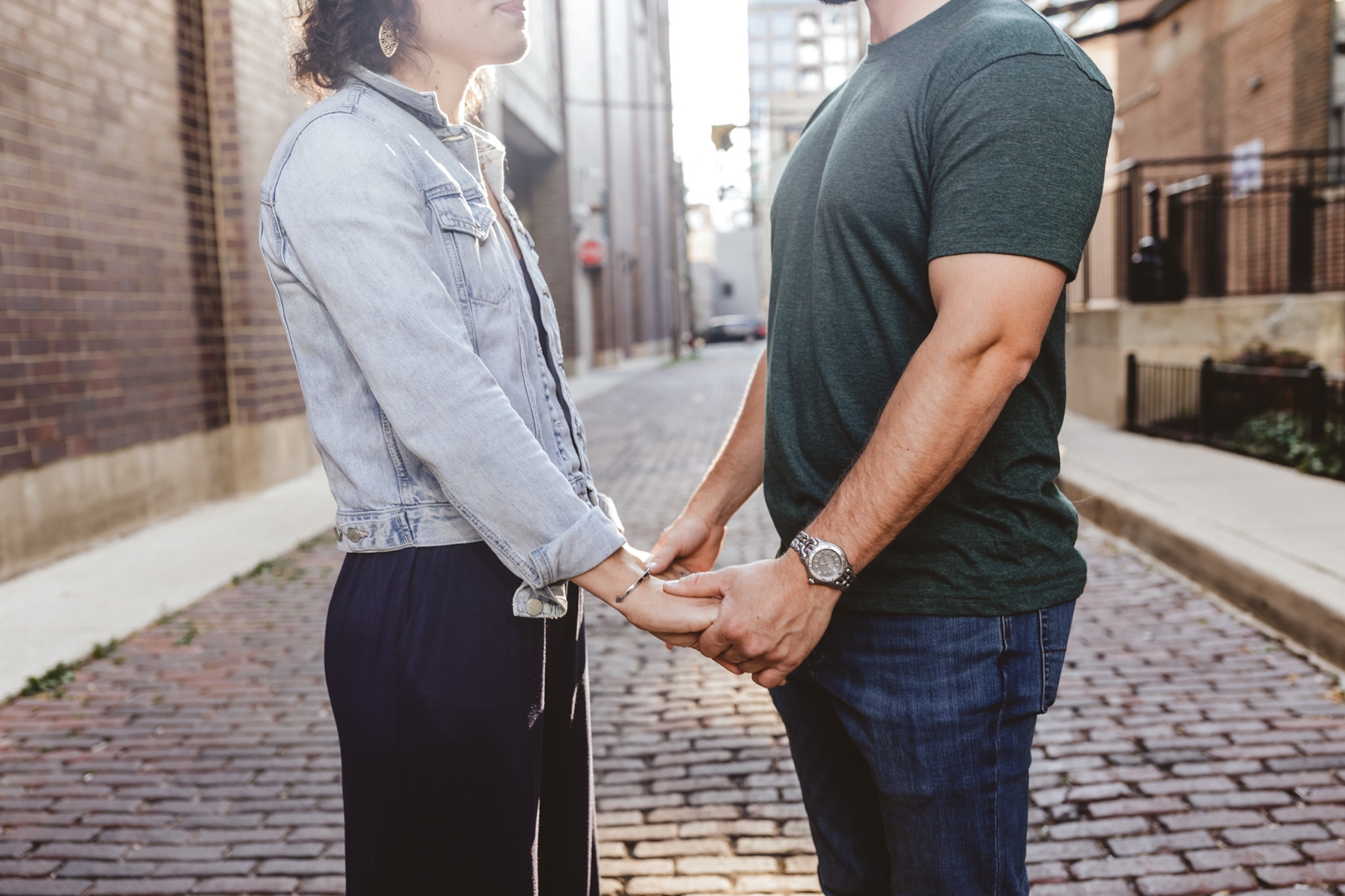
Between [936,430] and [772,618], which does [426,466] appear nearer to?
[772,618]

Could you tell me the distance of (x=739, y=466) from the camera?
2117mm

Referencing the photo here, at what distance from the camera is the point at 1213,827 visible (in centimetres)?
308

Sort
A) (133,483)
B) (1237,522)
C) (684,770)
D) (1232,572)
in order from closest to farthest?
(684,770)
(1232,572)
(1237,522)
(133,483)

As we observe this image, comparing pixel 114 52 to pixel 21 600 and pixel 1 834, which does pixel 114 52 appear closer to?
pixel 21 600

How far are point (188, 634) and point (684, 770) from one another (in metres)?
2.85

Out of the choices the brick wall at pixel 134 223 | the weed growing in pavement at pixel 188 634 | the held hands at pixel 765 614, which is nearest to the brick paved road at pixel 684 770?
the weed growing in pavement at pixel 188 634

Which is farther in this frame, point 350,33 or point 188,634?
point 188,634

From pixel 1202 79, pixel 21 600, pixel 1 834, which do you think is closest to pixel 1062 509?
pixel 1 834

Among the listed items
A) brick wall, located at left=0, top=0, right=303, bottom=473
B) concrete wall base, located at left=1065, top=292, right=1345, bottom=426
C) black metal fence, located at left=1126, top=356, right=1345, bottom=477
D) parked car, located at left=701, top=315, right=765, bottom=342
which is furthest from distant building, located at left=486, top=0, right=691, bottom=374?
parked car, located at left=701, top=315, right=765, bottom=342

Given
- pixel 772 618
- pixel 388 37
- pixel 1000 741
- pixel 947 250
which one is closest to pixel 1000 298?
pixel 947 250

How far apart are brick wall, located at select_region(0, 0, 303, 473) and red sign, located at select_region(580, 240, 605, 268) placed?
18.1 meters

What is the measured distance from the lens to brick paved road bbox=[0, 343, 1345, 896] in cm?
294

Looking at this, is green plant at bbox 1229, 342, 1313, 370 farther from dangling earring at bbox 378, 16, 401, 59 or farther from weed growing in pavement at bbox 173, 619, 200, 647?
dangling earring at bbox 378, 16, 401, 59

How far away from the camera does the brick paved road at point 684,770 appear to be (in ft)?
9.64
